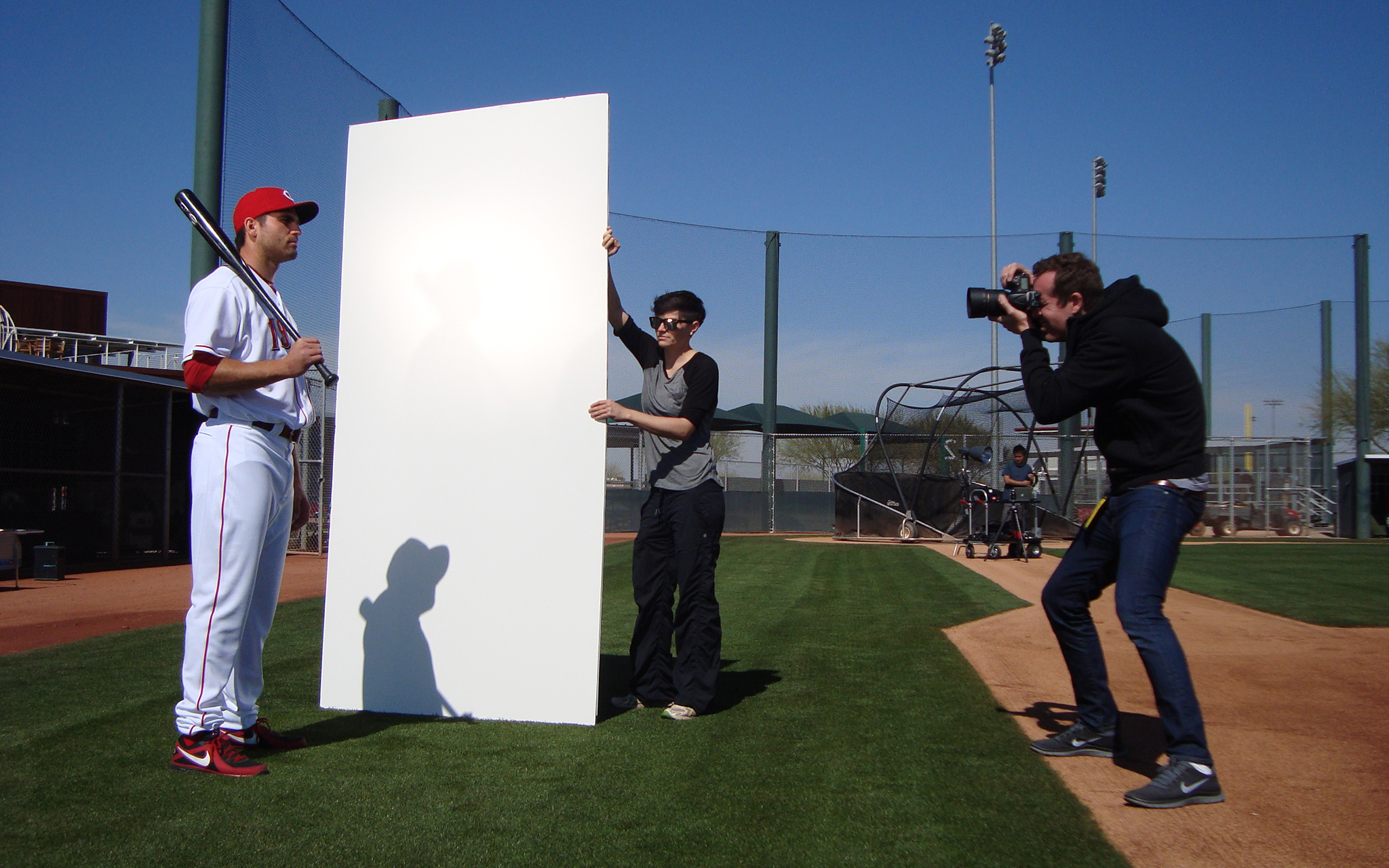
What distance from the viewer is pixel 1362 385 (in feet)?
61.2

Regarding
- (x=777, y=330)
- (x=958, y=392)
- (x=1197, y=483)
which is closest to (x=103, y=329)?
(x=777, y=330)

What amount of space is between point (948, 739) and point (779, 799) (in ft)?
2.95

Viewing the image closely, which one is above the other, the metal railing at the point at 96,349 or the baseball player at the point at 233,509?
the metal railing at the point at 96,349

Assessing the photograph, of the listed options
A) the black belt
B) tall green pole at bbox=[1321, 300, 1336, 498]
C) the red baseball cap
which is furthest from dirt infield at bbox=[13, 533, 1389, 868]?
tall green pole at bbox=[1321, 300, 1336, 498]

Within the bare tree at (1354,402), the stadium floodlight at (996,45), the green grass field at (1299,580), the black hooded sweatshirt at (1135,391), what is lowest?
the green grass field at (1299,580)

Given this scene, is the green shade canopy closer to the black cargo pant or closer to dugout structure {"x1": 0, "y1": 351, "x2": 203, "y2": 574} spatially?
dugout structure {"x1": 0, "y1": 351, "x2": 203, "y2": 574}

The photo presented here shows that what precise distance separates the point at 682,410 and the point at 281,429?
1.50 meters

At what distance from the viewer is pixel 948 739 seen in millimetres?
3068

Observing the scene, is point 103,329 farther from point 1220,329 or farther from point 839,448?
point 1220,329

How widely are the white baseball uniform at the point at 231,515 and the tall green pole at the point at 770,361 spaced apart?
1677 cm

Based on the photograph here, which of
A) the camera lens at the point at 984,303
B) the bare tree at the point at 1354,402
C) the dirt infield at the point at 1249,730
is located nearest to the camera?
the dirt infield at the point at 1249,730

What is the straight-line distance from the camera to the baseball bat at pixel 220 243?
9.05 feet

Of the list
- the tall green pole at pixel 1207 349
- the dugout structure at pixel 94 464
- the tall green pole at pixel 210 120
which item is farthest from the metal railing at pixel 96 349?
the tall green pole at pixel 1207 349

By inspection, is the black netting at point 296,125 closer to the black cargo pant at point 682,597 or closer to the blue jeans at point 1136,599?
the black cargo pant at point 682,597
